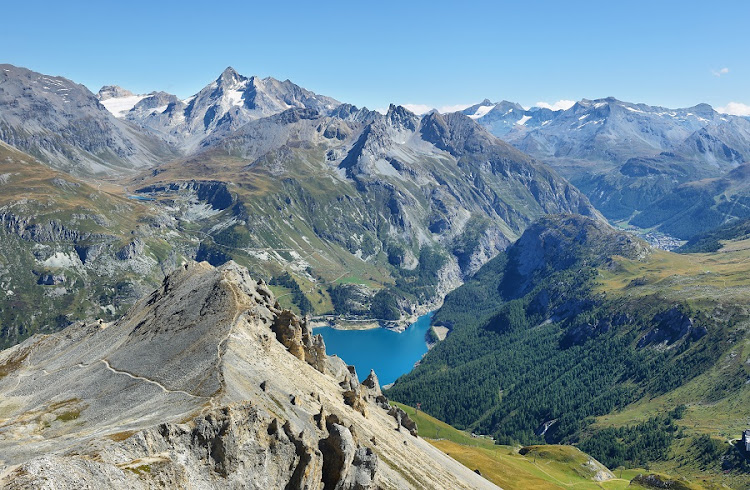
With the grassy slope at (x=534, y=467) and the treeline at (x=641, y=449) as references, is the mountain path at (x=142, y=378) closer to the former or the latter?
the grassy slope at (x=534, y=467)

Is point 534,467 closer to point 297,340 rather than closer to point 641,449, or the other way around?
point 641,449

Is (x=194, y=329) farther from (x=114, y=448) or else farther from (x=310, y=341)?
(x=114, y=448)

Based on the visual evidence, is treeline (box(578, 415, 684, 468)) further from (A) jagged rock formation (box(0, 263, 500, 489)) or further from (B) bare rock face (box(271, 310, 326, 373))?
(B) bare rock face (box(271, 310, 326, 373))

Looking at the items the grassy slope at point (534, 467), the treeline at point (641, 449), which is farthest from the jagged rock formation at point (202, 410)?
the treeline at point (641, 449)

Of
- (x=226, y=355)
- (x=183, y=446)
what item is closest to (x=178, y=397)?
(x=226, y=355)

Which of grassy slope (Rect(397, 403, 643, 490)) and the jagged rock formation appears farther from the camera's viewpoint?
grassy slope (Rect(397, 403, 643, 490))

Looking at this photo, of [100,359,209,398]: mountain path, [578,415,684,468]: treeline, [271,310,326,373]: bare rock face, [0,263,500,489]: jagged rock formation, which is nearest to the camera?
[0,263,500,489]: jagged rock formation

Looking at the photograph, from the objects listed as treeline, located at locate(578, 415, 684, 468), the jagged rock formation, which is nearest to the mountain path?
the jagged rock formation

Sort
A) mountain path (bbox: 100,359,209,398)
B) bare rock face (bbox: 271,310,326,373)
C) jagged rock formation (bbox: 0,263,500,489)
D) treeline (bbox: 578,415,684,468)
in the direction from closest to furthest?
jagged rock formation (bbox: 0,263,500,489)
mountain path (bbox: 100,359,209,398)
bare rock face (bbox: 271,310,326,373)
treeline (bbox: 578,415,684,468)
